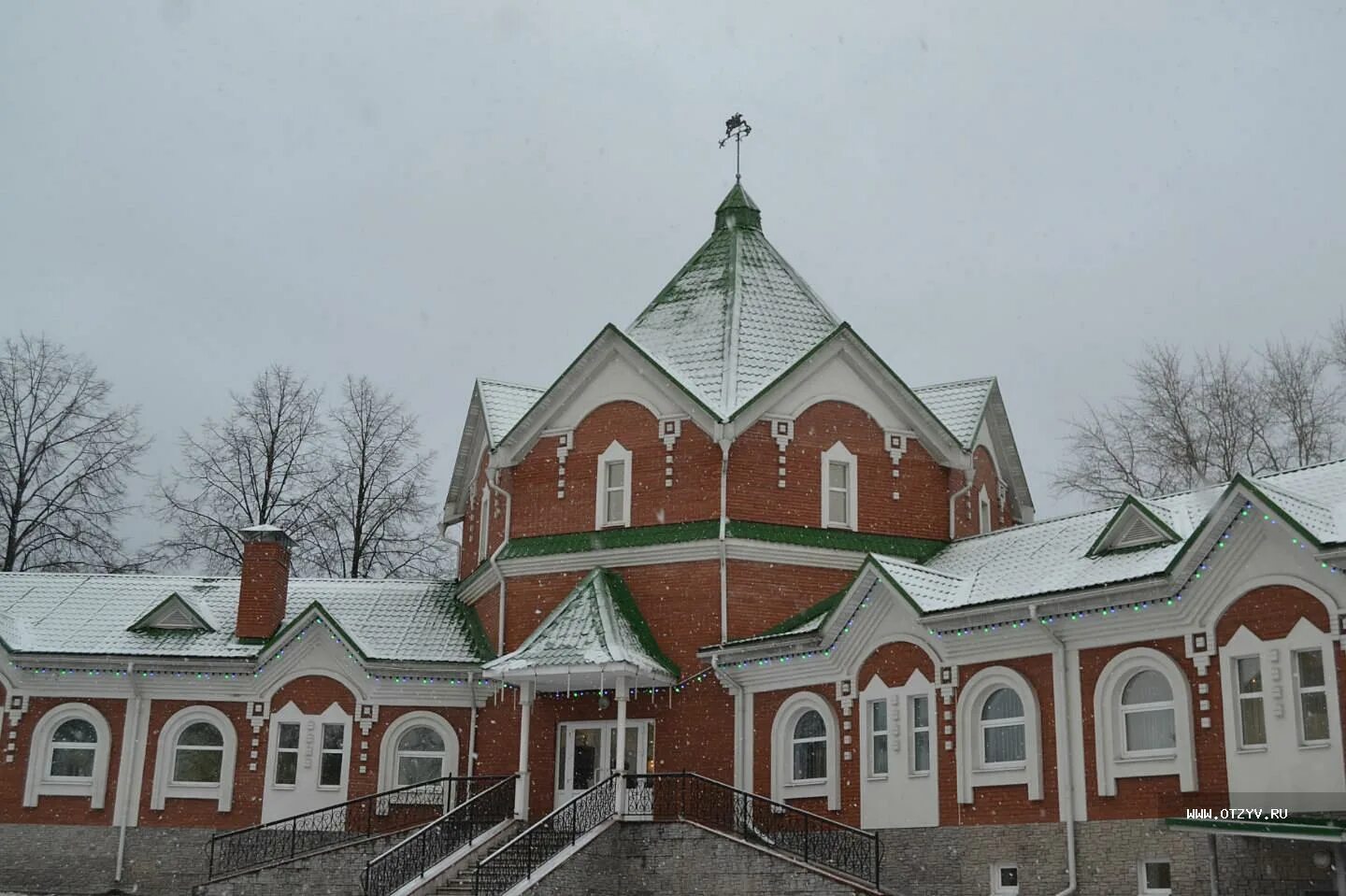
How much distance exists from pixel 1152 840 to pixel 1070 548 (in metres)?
4.64

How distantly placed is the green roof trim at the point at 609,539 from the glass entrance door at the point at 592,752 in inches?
113

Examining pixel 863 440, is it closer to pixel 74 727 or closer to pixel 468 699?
pixel 468 699

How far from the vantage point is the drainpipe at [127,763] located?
2608cm

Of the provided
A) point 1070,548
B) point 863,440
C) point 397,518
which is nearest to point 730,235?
point 863,440

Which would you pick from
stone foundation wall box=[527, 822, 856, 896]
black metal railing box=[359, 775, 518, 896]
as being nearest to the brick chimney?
black metal railing box=[359, 775, 518, 896]

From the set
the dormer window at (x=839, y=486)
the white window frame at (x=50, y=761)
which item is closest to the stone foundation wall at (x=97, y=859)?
the white window frame at (x=50, y=761)

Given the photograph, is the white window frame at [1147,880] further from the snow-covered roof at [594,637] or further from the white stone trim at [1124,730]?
the snow-covered roof at [594,637]

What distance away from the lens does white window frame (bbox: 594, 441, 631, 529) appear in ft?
86.1

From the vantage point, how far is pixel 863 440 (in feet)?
87.0

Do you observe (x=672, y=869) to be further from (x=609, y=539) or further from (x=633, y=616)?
(x=609, y=539)

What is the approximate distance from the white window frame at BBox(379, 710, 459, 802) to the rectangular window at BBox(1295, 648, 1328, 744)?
45.9 ft

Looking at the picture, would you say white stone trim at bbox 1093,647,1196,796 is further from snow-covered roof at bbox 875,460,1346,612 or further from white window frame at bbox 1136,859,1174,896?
snow-covered roof at bbox 875,460,1346,612

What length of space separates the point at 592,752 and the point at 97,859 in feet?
27.7

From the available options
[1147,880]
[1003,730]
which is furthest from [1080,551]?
[1147,880]
